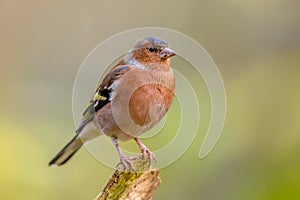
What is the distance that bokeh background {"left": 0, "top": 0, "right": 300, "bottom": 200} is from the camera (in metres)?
6.95

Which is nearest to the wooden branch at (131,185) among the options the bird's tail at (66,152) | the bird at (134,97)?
the bird at (134,97)

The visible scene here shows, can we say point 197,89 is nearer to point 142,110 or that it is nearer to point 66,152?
point 66,152

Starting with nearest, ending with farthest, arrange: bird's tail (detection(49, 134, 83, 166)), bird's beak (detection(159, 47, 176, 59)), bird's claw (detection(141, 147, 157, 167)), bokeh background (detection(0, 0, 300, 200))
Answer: bird's claw (detection(141, 147, 157, 167))
bird's beak (detection(159, 47, 176, 59))
bird's tail (detection(49, 134, 83, 166))
bokeh background (detection(0, 0, 300, 200))

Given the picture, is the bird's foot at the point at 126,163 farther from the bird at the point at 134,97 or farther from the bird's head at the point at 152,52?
the bird's head at the point at 152,52

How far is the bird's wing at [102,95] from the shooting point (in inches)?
239

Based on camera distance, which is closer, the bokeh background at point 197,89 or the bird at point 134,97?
the bird at point 134,97

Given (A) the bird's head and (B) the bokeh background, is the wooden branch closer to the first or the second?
(A) the bird's head

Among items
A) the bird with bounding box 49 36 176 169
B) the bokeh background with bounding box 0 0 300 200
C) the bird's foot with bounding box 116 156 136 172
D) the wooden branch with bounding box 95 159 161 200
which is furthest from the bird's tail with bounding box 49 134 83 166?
the wooden branch with bounding box 95 159 161 200

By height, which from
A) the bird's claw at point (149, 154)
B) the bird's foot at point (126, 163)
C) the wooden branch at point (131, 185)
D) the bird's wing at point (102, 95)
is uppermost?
the bird's wing at point (102, 95)

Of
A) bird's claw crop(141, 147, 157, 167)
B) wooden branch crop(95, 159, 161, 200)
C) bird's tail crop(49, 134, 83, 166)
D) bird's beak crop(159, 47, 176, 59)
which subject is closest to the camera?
wooden branch crop(95, 159, 161, 200)

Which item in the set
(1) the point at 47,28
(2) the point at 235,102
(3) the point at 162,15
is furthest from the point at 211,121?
(1) the point at 47,28

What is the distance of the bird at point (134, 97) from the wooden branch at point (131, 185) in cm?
41

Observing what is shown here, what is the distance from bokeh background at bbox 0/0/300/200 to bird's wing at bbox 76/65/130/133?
0.66 metres

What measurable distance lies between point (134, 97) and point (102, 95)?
47 centimetres
